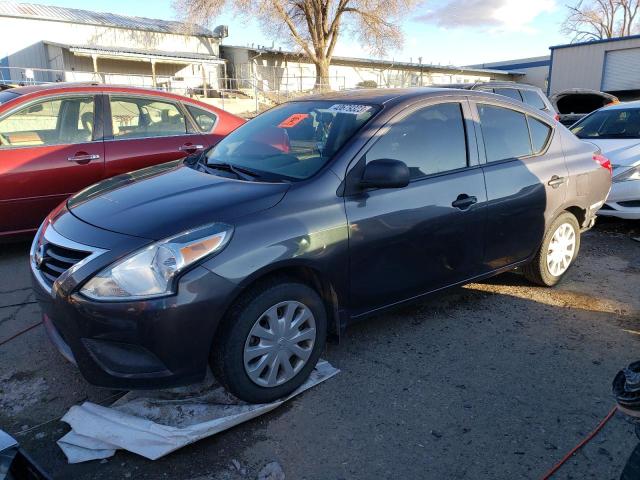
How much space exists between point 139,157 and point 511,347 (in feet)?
13.1

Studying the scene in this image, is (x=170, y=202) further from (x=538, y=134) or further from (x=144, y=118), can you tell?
(x=144, y=118)

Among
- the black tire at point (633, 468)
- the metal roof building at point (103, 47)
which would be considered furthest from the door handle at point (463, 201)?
the metal roof building at point (103, 47)

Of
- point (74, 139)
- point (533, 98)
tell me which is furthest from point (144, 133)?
point (533, 98)

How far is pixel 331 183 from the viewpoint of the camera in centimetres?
289

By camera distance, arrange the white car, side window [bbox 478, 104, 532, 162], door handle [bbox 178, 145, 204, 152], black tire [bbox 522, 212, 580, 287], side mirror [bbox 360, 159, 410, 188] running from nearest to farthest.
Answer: side mirror [bbox 360, 159, 410, 188] < side window [bbox 478, 104, 532, 162] < black tire [bbox 522, 212, 580, 287] < door handle [bbox 178, 145, 204, 152] < the white car

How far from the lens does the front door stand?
3000 mm

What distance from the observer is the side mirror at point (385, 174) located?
2.85 metres

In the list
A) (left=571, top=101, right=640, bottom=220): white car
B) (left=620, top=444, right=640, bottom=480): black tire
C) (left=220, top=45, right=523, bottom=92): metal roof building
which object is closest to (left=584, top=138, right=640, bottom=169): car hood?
(left=571, top=101, right=640, bottom=220): white car

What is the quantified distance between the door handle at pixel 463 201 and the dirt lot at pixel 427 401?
0.91 metres

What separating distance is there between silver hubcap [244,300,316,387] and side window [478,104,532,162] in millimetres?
1908

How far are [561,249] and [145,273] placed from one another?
3.54 metres

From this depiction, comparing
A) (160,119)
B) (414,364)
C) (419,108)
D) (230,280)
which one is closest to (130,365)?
(230,280)

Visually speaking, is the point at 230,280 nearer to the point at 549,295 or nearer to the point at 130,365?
the point at 130,365

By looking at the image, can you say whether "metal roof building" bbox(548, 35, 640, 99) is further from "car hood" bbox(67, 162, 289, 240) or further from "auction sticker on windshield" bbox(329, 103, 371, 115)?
"car hood" bbox(67, 162, 289, 240)
